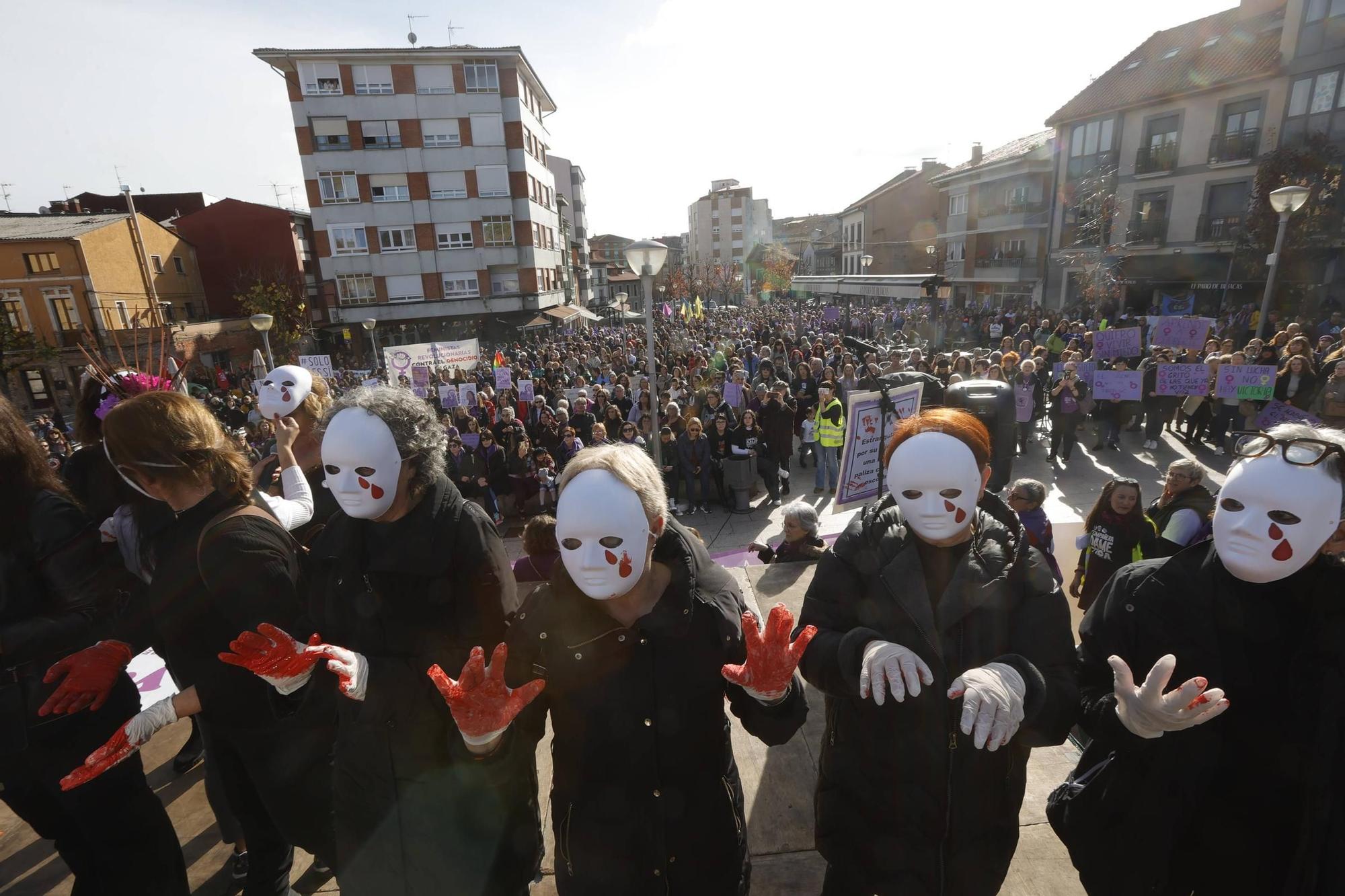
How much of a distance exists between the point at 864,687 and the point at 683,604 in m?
0.51

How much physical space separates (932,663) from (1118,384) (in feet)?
30.1

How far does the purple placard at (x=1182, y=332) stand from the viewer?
955 cm

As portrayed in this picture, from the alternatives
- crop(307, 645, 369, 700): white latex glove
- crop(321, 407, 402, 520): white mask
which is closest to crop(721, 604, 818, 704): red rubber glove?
crop(307, 645, 369, 700): white latex glove

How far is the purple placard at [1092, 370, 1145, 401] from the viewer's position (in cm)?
873

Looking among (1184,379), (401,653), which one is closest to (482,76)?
(1184,379)

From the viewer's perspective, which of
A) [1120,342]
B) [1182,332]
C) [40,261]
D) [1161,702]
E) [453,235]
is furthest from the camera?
[453,235]

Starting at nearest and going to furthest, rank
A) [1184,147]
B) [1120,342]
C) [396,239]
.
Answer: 1. [1120,342]
2. [1184,147]
3. [396,239]

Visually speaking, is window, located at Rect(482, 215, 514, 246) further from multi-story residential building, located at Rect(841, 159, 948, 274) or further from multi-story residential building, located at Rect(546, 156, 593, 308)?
multi-story residential building, located at Rect(841, 159, 948, 274)

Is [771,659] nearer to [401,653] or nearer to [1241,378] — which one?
[401,653]

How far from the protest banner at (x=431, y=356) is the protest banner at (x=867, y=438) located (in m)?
11.3

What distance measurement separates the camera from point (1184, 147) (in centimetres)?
2244

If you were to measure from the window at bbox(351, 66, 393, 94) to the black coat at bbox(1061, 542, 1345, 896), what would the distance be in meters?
34.0

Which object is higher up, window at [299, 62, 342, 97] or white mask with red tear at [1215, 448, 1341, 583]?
window at [299, 62, 342, 97]

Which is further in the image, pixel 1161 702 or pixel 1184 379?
pixel 1184 379
